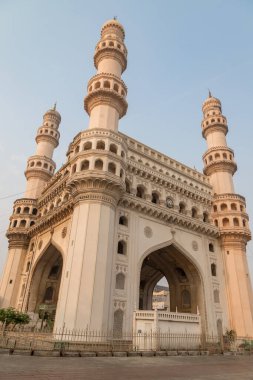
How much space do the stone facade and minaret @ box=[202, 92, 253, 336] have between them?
11 centimetres

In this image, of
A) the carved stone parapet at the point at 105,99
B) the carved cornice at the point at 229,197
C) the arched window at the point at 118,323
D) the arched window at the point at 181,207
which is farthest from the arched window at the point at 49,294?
the carved cornice at the point at 229,197

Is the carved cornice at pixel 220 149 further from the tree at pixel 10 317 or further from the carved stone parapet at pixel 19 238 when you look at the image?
the tree at pixel 10 317

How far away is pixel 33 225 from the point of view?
32.9 metres

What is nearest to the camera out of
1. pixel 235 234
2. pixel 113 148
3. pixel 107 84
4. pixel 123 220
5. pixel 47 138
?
pixel 123 220

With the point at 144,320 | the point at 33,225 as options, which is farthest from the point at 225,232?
the point at 33,225

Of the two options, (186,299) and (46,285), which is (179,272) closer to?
(186,299)

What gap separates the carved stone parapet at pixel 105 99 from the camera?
27703 millimetres

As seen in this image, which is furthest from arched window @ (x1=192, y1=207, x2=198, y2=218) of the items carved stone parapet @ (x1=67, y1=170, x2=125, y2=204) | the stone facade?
carved stone parapet @ (x1=67, y1=170, x2=125, y2=204)

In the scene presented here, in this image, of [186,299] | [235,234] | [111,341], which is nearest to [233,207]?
[235,234]

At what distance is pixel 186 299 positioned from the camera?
29.0 meters

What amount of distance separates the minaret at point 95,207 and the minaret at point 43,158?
1204 cm

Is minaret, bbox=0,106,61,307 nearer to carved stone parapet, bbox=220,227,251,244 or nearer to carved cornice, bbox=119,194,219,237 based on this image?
carved cornice, bbox=119,194,219,237

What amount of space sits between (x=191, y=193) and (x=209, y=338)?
13.5 metres

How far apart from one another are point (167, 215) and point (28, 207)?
17.1 meters
